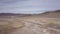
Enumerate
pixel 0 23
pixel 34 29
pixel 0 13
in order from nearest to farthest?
pixel 34 29
pixel 0 23
pixel 0 13

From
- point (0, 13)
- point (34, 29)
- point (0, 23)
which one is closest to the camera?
point (34, 29)

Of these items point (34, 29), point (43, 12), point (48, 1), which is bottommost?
point (34, 29)

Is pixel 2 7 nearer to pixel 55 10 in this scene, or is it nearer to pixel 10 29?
pixel 10 29

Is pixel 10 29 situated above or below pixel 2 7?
below

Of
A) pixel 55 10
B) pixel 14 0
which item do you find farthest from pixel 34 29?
pixel 14 0

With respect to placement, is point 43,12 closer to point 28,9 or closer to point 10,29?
point 28,9

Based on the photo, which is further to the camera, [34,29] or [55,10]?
[55,10]

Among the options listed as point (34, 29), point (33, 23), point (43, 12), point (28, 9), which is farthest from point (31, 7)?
point (34, 29)
